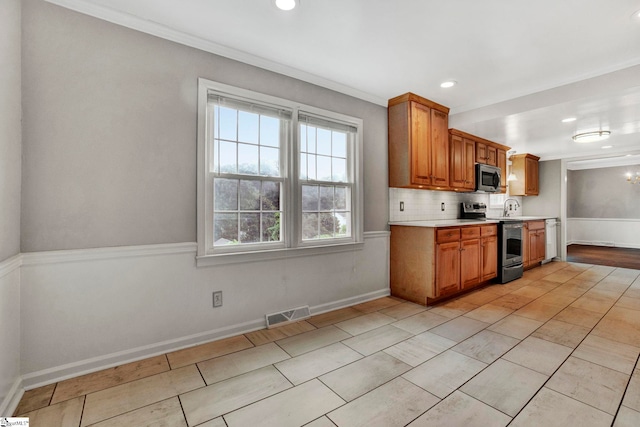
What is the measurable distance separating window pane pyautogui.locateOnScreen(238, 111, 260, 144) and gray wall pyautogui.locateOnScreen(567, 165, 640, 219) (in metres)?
9.96

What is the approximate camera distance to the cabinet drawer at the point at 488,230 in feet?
13.1

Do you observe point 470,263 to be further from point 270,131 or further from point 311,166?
point 270,131

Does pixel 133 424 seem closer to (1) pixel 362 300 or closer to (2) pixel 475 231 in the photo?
(1) pixel 362 300

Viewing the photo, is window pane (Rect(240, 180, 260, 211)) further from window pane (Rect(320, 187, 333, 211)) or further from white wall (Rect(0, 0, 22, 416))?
white wall (Rect(0, 0, 22, 416))

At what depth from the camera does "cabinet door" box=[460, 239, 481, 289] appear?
145 inches

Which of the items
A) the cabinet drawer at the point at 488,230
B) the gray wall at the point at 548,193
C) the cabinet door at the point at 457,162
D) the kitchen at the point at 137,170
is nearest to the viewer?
the kitchen at the point at 137,170

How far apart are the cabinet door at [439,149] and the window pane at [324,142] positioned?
1.45 metres

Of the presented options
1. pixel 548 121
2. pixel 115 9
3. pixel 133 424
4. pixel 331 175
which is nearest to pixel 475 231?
pixel 548 121

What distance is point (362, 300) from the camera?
346 centimetres

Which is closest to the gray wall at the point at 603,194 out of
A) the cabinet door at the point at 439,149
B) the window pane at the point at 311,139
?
the cabinet door at the point at 439,149

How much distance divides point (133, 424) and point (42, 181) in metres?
1.56

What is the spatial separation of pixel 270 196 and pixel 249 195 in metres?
0.21

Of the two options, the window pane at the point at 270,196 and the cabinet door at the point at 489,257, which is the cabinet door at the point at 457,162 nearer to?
the cabinet door at the point at 489,257

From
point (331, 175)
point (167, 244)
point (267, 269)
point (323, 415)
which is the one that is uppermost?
point (331, 175)
